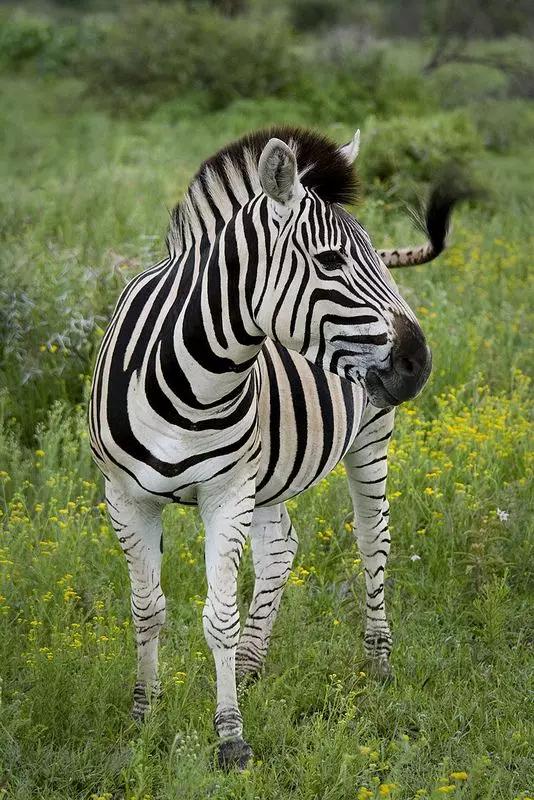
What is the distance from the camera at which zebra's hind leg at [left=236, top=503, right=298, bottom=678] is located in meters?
4.32

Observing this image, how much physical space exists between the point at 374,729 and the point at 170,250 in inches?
76.4

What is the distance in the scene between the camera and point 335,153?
3.22 m

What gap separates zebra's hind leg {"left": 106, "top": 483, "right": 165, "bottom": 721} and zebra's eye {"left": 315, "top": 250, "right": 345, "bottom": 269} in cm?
105

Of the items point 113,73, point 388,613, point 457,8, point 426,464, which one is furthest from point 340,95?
point 388,613

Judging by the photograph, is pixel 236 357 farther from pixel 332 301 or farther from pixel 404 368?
pixel 404 368

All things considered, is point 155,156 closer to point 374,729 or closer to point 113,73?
point 113,73

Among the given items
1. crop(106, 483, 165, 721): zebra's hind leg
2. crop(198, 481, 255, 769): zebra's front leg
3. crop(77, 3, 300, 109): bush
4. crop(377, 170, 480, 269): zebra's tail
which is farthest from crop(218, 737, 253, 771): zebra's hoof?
crop(77, 3, 300, 109): bush

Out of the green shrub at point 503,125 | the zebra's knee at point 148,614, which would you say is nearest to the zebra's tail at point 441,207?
the zebra's knee at point 148,614

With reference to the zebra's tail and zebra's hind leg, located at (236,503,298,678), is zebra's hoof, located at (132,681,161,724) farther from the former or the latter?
the zebra's tail

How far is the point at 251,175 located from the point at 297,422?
39.9 inches

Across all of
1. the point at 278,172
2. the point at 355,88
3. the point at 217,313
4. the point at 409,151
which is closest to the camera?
the point at 278,172

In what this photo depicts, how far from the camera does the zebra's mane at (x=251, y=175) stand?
320 centimetres

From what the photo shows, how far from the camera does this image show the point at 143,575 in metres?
3.69

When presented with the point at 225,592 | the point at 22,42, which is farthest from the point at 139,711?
the point at 22,42
